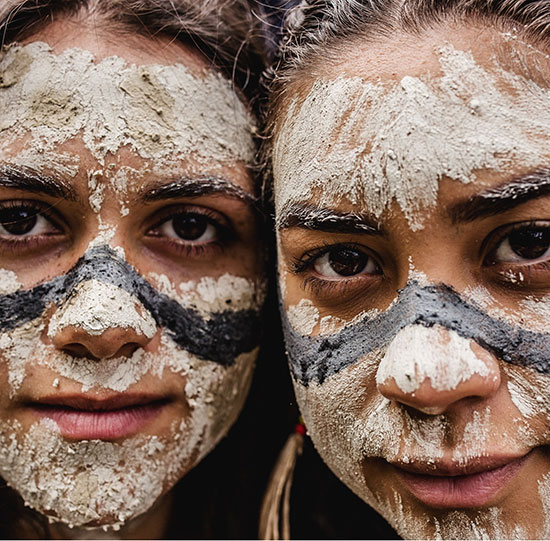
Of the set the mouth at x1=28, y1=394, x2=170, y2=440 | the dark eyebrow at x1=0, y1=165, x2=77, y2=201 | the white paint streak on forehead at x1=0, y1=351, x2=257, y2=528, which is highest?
A: the dark eyebrow at x1=0, y1=165, x2=77, y2=201

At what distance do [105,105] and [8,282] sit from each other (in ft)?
1.58

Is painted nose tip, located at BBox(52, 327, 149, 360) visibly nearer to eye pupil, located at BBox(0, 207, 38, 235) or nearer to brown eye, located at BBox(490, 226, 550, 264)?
eye pupil, located at BBox(0, 207, 38, 235)

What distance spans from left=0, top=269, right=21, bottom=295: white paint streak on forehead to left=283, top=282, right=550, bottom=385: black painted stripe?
2.56ft

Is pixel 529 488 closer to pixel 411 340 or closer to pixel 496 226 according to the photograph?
pixel 411 340

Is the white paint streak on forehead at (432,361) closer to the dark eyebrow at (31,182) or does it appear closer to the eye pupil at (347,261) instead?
the eye pupil at (347,261)

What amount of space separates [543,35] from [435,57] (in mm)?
221

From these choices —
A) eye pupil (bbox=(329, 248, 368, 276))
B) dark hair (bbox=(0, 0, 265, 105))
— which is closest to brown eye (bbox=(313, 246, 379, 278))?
eye pupil (bbox=(329, 248, 368, 276))

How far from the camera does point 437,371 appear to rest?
1333mm

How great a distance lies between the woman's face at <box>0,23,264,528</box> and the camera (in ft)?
5.46

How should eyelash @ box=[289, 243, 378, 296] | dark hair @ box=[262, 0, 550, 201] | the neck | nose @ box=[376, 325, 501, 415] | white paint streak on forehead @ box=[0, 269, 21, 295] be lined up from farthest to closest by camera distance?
the neck, white paint streak on forehead @ box=[0, 269, 21, 295], eyelash @ box=[289, 243, 378, 296], dark hair @ box=[262, 0, 550, 201], nose @ box=[376, 325, 501, 415]

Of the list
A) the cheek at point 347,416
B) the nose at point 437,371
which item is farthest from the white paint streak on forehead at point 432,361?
the cheek at point 347,416

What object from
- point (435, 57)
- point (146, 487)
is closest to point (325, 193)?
point (435, 57)

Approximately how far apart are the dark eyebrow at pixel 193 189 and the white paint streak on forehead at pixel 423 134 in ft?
0.99

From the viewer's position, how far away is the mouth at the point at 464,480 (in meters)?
1.38
